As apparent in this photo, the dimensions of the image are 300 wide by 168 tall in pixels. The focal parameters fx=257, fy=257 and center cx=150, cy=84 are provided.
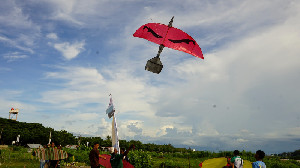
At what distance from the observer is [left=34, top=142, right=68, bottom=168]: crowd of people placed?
14672 millimetres

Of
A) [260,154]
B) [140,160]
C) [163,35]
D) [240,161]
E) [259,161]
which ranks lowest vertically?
[140,160]

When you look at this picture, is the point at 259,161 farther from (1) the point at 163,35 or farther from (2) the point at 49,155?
(2) the point at 49,155

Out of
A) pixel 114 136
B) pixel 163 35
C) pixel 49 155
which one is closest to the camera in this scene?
pixel 163 35

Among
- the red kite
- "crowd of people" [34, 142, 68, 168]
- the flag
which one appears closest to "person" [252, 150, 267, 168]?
the red kite

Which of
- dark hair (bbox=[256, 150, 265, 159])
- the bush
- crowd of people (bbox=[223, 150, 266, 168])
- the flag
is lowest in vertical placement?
the bush

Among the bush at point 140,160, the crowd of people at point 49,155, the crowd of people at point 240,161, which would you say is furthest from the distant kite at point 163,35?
the crowd of people at point 49,155

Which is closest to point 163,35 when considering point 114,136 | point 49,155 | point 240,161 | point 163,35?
point 163,35

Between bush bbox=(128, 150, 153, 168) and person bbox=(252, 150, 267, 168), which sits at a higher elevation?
person bbox=(252, 150, 267, 168)

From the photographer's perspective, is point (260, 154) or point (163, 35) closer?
point (260, 154)

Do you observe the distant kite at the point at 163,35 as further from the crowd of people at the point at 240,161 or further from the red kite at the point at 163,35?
the crowd of people at the point at 240,161

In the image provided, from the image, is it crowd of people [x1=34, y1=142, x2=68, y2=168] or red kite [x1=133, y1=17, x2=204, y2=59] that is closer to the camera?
red kite [x1=133, y1=17, x2=204, y2=59]

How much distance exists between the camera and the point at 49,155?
14.8 m

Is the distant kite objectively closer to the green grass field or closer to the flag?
the flag

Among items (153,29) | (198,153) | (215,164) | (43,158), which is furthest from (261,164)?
(198,153)
